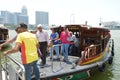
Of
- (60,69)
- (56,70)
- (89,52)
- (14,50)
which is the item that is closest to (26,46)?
(14,50)

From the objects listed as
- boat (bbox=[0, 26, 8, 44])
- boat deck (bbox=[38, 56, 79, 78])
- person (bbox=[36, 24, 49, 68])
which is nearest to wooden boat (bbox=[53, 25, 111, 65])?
boat deck (bbox=[38, 56, 79, 78])

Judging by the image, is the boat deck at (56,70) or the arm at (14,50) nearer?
the arm at (14,50)

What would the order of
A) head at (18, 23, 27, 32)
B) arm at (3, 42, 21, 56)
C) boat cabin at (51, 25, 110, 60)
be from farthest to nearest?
boat cabin at (51, 25, 110, 60) < head at (18, 23, 27, 32) < arm at (3, 42, 21, 56)

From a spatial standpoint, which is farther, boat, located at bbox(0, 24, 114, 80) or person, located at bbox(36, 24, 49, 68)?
person, located at bbox(36, 24, 49, 68)

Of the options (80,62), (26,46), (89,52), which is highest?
(26,46)

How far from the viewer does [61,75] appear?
8367mm

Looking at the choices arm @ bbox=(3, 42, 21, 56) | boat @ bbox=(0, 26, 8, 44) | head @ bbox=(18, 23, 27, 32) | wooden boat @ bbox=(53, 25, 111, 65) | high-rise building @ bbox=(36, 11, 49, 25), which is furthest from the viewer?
high-rise building @ bbox=(36, 11, 49, 25)

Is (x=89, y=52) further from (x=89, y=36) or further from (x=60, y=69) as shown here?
(x=89, y=36)

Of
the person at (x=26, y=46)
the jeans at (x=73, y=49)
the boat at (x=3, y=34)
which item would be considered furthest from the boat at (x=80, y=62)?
the boat at (x=3, y=34)

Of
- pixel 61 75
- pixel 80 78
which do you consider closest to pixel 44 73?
pixel 61 75

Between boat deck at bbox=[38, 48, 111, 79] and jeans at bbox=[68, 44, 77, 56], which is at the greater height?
jeans at bbox=[68, 44, 77, 56]

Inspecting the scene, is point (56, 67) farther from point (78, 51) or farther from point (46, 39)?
point (78, 51)

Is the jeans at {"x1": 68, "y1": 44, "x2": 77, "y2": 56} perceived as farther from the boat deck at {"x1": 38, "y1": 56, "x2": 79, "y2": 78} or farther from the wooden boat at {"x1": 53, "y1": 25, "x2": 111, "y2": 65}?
the boat deck at {"x1": 38, "y1": 56, "x2": 79, "y2": 78}

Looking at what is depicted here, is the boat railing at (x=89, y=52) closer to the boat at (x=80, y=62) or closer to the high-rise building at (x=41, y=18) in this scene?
the boat at (x=80, y=62)
